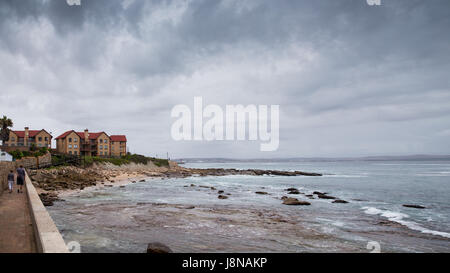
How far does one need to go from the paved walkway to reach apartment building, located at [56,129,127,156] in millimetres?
68242

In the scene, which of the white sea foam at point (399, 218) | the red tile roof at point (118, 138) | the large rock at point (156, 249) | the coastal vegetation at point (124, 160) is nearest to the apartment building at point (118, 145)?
the red tile roof at point (118, 138)

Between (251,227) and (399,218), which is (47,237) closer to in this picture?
(251,227)

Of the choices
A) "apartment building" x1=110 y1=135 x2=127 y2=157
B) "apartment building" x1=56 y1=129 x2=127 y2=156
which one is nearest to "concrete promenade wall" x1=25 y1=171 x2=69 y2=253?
"apartment building" x1=56 y1=129 x2=127 y2=156

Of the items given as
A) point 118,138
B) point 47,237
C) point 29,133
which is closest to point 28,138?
point 29,133

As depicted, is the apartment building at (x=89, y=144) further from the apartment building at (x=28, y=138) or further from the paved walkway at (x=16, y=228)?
the paved walkway at (x=16, y=228)

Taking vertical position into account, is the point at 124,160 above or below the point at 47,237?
below

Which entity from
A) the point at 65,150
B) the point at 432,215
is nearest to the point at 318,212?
the point at 432,215

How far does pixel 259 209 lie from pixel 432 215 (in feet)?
46.4

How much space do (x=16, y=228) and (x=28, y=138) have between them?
81.7 meters

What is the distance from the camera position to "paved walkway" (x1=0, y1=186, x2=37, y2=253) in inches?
266

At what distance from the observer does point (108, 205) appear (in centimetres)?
2161

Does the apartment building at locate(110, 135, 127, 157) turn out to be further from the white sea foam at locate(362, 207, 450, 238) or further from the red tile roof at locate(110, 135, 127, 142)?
the white sea foam at locate(362, 207, 450, 238)

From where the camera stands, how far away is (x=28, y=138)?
2849 inches
